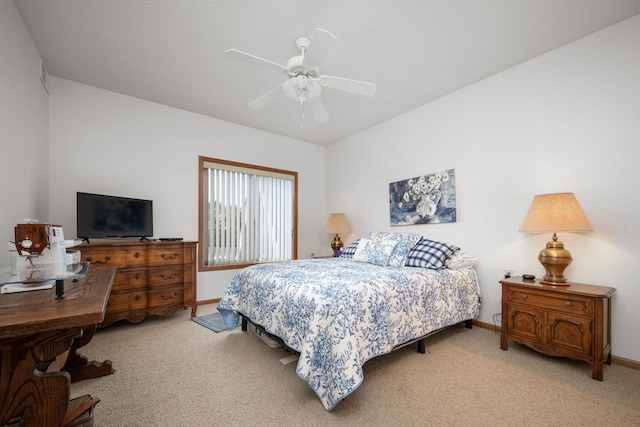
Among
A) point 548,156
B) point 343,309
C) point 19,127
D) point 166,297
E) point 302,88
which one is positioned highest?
point 302,88

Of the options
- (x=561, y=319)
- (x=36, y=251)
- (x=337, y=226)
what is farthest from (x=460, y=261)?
(x=36, y=251)

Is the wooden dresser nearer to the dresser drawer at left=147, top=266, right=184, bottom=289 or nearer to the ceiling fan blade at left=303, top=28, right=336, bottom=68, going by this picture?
the dresser drawer at left=147, top=266, right=184, bottom=289

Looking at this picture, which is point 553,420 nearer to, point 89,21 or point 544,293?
point 544,293

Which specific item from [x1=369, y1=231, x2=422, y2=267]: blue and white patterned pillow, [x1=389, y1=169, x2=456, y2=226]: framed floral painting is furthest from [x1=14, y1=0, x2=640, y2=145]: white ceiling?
[x1=369, y1=231, x2=422, y2=267]: blue and white patterned pillow

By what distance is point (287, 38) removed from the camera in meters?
2.37

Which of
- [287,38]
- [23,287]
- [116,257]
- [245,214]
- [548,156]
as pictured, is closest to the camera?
[23,287]

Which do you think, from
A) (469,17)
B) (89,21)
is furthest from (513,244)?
(89,21)

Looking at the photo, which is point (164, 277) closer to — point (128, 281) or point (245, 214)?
point (128, 281)

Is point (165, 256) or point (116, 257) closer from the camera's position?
point (116, 257)

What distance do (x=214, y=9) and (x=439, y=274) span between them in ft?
9.70

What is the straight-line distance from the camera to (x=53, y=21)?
2.22 meters

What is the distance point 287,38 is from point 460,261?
9.01 feet

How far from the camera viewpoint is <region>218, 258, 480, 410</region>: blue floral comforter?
1.66 meters

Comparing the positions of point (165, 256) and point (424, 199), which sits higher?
point (424, 199)
